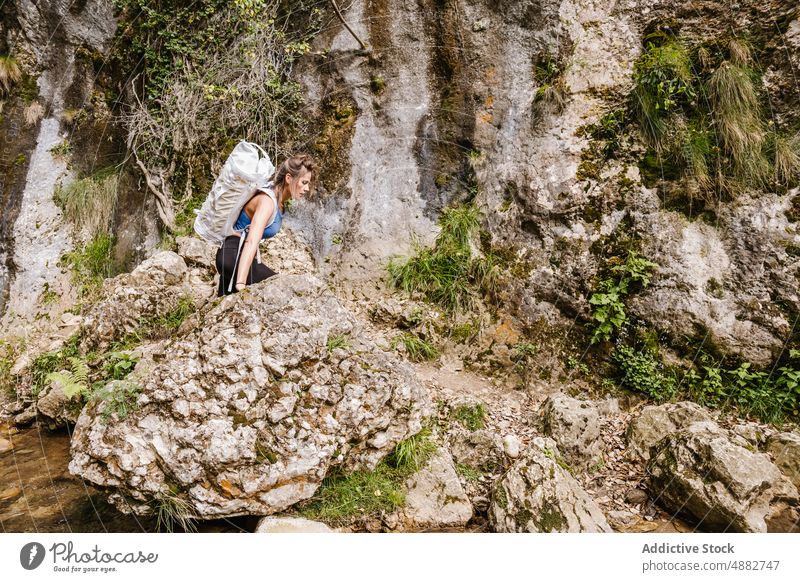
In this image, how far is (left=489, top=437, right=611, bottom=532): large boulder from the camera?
3.31m

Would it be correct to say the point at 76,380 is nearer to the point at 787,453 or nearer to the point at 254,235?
the point at 254,235

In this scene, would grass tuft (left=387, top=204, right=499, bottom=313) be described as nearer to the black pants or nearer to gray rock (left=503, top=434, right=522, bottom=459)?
gray rock (left=503, top=434, right=522, bottom=459)

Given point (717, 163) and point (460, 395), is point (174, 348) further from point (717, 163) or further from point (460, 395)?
point (717, 163)

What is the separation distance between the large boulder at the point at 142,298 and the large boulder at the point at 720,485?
5.07 metres

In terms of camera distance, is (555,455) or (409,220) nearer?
(555,455)

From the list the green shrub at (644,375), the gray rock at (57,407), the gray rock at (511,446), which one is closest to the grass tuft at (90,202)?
the gray rock at (57,407)

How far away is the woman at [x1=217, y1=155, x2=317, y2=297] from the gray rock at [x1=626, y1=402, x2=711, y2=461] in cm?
380

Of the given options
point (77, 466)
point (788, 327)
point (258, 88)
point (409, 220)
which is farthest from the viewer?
point (258, 88)

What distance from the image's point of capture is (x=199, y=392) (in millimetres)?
3359

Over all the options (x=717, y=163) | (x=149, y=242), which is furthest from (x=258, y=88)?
(x=717, y=163)

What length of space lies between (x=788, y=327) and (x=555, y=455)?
277cm

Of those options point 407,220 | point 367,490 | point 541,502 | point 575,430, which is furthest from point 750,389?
point 407,220

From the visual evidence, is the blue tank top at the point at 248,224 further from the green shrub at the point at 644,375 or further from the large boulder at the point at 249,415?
the green shrub at the point at 644,375

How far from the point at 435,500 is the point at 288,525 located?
1.18 metres
